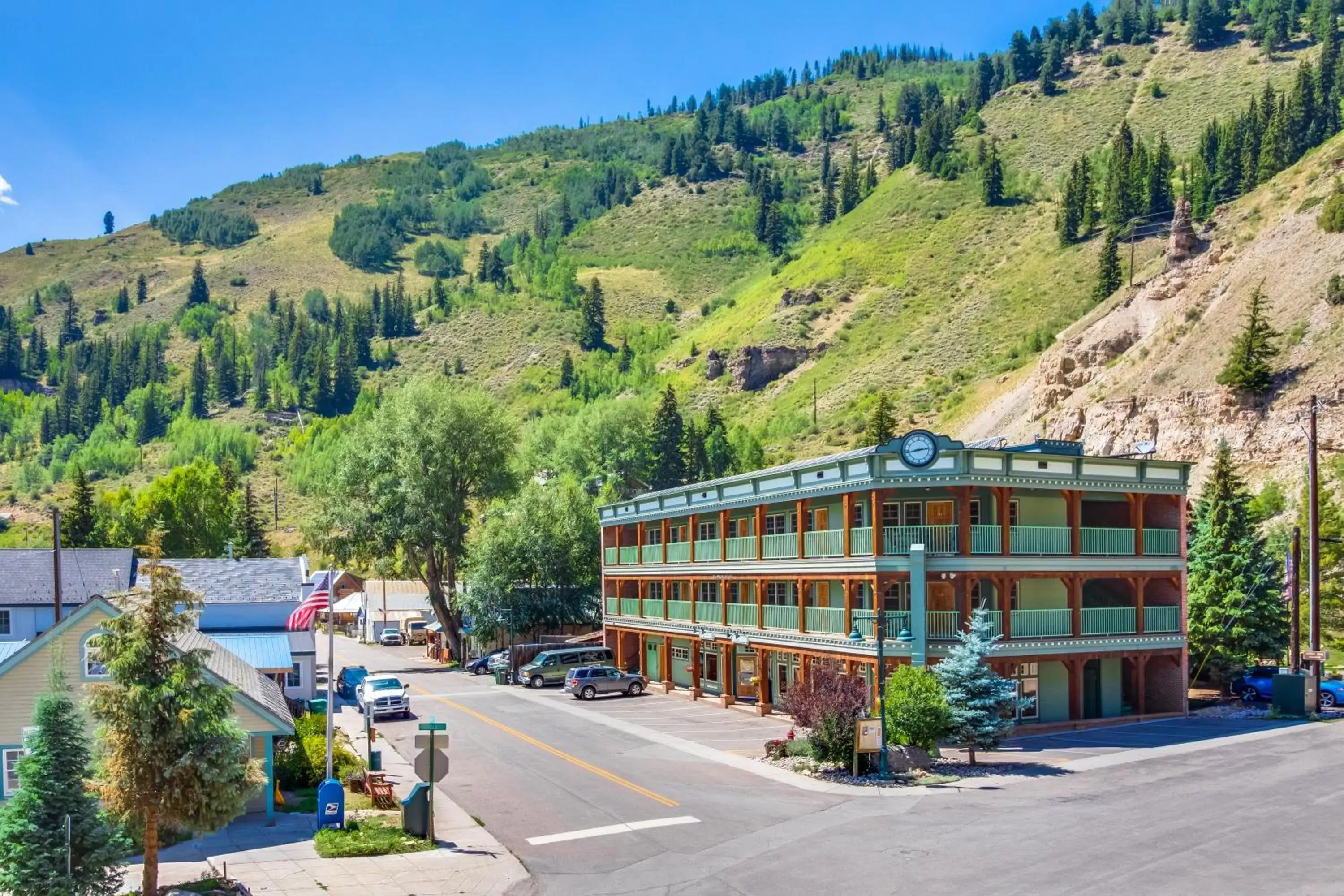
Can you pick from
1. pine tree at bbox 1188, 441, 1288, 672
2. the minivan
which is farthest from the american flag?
pine tree at bbox 1188, 441, 1288, 672

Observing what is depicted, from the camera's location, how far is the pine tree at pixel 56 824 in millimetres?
18766

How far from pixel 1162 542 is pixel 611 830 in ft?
82.6

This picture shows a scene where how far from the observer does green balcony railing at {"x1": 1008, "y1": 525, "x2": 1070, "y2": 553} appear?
39.1 m

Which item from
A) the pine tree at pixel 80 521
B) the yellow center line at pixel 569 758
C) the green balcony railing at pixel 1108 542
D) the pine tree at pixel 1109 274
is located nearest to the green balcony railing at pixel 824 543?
the green balcony railing at pixel 1108 542

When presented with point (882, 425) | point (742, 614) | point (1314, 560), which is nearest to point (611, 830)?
point (742, 614)

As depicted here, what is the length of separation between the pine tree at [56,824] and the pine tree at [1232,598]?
38776 millimetres

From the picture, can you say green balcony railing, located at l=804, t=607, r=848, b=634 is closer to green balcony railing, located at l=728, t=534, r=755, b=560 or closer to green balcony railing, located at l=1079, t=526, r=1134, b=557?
green balcony railing, located at l=728, t=534, r=755, b=560

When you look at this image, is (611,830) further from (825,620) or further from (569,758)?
(825,620)

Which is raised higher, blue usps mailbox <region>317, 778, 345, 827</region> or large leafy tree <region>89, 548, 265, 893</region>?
large leafy tree <region>89, 548, 265, 893</region>

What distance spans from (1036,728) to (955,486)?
8085 mm

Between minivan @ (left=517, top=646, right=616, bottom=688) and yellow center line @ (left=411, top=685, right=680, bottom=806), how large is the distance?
516 cm

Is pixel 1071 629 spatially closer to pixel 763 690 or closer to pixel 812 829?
pixel 763 690

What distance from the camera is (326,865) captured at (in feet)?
77.6

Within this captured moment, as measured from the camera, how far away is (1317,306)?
80.6m
